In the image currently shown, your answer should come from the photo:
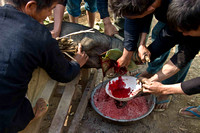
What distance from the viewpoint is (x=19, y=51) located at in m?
1.40

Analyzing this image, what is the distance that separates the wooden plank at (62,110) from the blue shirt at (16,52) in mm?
642

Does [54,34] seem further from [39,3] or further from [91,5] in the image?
[91,5]

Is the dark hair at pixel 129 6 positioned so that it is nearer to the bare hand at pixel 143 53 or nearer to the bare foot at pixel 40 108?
the bare hand at pixel 143 53

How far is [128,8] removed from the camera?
184cm

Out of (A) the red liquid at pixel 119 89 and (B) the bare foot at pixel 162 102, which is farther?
(B) the bare foot at pixel 162 102

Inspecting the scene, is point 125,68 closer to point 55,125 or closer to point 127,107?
point 127,107

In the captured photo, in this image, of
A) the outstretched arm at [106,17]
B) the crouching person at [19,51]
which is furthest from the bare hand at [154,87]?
the outstretched arm at [106,17]

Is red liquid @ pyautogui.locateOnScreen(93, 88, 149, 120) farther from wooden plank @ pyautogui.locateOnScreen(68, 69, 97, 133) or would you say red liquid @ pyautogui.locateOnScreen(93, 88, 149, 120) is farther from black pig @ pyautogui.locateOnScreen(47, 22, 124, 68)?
black pig @ pyautogui.locateOnScreen(47, 22, 124, 68)

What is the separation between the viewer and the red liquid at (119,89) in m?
2.60

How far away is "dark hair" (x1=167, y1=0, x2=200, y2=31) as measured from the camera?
5.03 ft

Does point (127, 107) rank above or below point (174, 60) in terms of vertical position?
below

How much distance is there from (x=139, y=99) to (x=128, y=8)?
5.09 ft

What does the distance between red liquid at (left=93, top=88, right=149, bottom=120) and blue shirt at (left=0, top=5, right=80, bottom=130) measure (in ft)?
4.45

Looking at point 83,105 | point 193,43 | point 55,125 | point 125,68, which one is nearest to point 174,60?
point 193,43
